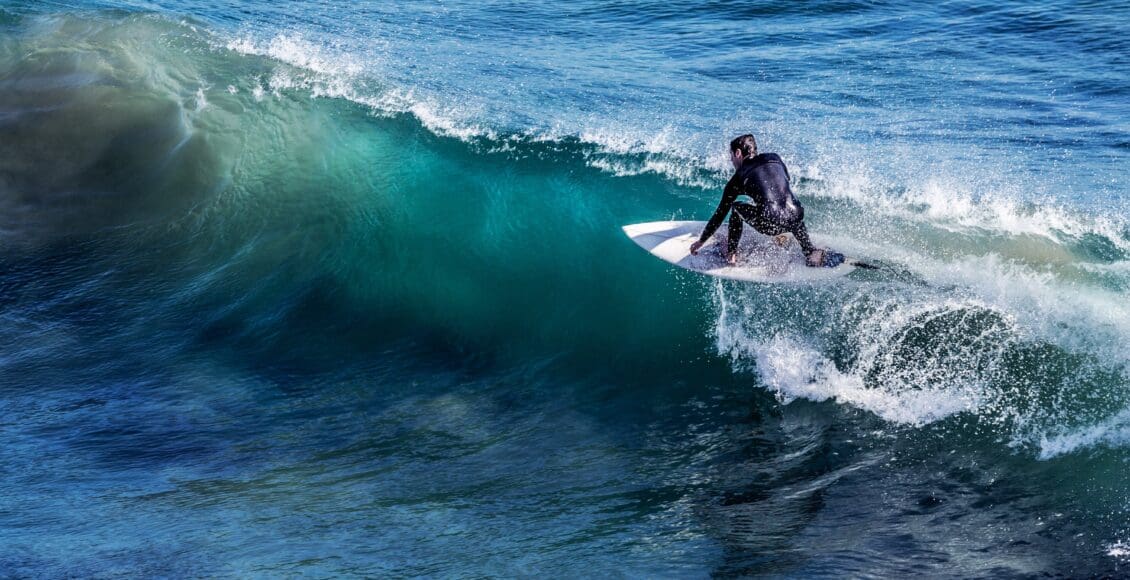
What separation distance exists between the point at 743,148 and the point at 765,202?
562 mm

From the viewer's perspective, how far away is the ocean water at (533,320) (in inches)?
258

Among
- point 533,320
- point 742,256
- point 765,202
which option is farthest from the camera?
point 533,320

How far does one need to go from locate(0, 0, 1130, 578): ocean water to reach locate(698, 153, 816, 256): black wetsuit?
0.67 meters

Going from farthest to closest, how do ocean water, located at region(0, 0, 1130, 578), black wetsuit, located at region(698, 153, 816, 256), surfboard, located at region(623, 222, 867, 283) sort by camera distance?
1. surfboard, located at region(623, 222, 867, 283)
2. black wetsuit, located at region(698, 153, 816, 256)
3. ocean water, located at region(0, 0, 1130, 578)

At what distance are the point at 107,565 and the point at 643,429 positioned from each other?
4231mm

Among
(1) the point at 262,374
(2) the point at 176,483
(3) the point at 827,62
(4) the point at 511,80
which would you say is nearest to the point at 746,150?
(1) the point at 262,374

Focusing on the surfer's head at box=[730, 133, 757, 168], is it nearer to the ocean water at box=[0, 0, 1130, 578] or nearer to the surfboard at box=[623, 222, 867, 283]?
the surfboard at box=[623, 222, 867, 283]

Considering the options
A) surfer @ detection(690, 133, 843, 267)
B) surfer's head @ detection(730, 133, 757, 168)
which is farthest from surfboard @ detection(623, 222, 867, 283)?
surfer's head @ detection(730, 133, 757, 168)

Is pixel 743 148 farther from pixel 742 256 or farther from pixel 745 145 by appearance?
pixel 742 256

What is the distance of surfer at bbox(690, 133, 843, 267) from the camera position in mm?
8719

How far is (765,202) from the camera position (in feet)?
28.7

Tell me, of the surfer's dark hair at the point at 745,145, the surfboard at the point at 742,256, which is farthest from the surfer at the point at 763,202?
the surfboard at the point at 742,256

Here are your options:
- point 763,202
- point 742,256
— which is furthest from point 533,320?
point 763,202

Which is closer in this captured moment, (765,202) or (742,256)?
(765,202)
